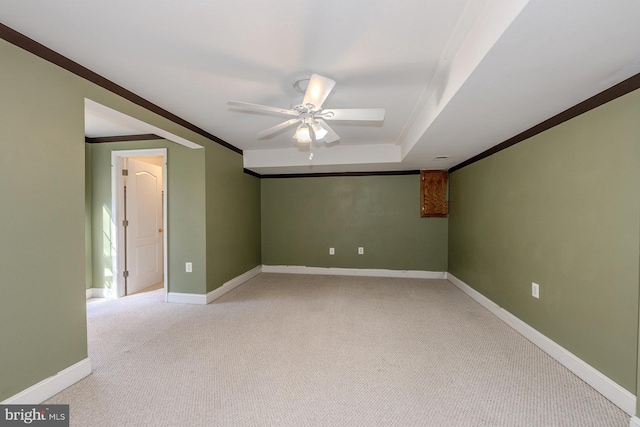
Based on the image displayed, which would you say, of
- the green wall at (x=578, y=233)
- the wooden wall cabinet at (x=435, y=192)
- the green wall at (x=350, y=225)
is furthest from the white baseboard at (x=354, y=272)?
the green wall at (x=578, y=233)

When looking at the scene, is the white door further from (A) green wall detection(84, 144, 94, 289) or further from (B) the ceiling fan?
(B) the ceiling fan

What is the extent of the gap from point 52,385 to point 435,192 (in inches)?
196

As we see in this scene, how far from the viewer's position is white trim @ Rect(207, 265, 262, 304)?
3.51 m

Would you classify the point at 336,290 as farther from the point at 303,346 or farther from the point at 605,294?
the point at 605,294

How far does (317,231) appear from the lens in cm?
506

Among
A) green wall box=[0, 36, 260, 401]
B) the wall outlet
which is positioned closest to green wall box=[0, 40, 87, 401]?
green wall box=[0, 36, 260, 401]

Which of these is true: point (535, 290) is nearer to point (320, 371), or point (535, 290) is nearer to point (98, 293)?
point (320, 371)

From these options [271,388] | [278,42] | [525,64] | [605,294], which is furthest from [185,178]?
[605,294]

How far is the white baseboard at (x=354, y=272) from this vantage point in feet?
15.5

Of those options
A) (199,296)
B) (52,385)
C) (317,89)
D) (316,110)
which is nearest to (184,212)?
(199,296)

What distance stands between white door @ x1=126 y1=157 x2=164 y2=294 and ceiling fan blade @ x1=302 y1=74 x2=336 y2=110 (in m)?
3.37

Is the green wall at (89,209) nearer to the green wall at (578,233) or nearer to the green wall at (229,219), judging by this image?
the green wall at (229,219)

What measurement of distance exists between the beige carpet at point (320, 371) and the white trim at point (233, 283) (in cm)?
23

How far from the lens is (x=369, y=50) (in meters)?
1.66
